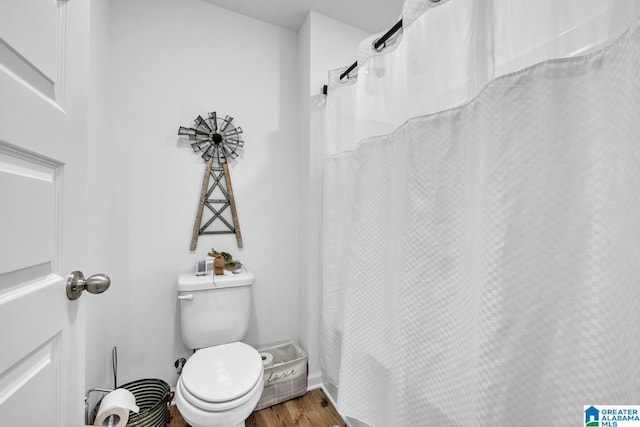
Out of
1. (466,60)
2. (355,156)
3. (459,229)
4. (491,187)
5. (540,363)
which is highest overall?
(466,60)

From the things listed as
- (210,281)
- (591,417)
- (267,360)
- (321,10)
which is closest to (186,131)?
(210,281)

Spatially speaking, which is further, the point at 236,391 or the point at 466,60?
the point at 236,391

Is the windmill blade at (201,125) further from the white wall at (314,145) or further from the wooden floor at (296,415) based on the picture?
the wooden floor at (296,415)

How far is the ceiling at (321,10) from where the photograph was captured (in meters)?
1.63

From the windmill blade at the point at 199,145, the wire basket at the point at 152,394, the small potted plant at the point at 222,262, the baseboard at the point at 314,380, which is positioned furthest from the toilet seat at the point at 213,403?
the windmill blade at the point at 199,145

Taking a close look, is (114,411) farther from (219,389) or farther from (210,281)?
(210,281)

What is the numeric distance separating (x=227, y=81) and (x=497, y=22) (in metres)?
1.50

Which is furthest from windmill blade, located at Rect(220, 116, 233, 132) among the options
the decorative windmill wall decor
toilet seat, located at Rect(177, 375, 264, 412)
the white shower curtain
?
toilet seat, located at Rect(177, 375, 264, 412)

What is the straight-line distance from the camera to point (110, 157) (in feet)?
4.65

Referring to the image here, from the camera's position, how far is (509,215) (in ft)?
2.07

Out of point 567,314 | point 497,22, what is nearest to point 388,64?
point 497,22

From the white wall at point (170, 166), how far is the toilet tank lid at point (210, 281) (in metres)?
0.16

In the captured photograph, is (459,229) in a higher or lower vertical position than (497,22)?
lower

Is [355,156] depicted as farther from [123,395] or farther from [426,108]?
[123,395]
